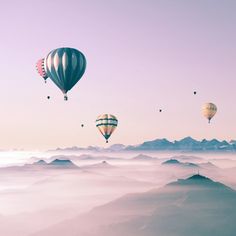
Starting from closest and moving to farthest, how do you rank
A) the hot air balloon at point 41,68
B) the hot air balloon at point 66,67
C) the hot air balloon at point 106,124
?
the hot air balloon at point 66,67, the hot air balloon at point 41,68, the hot air balloon at point 106,124

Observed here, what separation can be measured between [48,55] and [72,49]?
294 inches

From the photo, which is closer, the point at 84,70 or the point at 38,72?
the point at 84,70

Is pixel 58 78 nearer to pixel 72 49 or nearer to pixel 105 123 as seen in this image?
pixel 72 49

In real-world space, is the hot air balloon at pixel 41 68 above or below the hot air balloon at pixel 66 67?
above

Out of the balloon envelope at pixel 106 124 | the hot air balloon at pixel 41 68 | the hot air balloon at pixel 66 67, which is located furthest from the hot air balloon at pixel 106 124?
the hot air balloon at pixel 66 67

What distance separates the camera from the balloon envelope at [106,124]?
176 metres

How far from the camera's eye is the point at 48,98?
375 feet

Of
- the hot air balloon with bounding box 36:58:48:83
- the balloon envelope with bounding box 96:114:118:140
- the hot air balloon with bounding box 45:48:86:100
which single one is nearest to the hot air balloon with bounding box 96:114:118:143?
the balloon envelope with bounding box 96:114:118:140

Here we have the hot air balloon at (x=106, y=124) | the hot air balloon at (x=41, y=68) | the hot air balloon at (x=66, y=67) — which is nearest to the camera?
the hot air balloon at (x=66, y=67)

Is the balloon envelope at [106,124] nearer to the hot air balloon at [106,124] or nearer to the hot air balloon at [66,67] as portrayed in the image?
the hot air balloon at [106,124]

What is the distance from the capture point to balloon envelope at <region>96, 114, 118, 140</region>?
175500 millimetres

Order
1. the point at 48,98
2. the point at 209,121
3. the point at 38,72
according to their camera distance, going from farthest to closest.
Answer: the point at 209,121
the point at 38,72
the point at 48,98

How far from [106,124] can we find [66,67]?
63.4 metres

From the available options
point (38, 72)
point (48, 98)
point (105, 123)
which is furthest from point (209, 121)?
point (48, 98)
